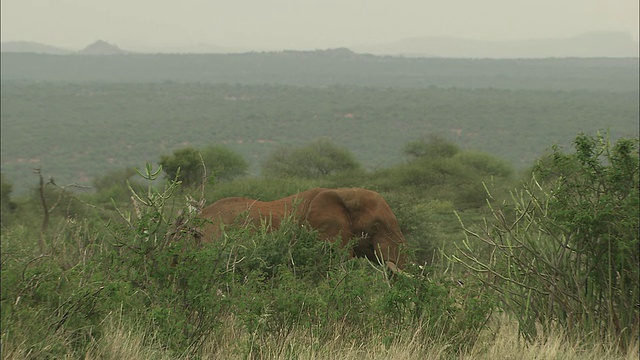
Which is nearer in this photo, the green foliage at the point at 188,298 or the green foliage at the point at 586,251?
the green foliage at the point at 188,298

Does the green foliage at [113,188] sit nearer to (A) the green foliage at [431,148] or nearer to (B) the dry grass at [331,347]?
(A) the green foliage at [431,148]

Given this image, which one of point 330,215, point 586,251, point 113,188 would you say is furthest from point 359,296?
point 113,188

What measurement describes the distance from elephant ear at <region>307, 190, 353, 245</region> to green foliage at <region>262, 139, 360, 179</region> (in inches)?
1051

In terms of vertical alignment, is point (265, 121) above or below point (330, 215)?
below

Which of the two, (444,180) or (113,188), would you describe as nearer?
(444,180)

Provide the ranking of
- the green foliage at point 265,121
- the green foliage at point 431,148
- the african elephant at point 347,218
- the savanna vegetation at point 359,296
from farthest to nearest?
the green foliage at point 265,121 < the green foliage at point 431,148 < the african elephant at point 347,218 < the savanna vegetation at point 359,296

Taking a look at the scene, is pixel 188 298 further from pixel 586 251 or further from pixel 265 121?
pixel 265 121

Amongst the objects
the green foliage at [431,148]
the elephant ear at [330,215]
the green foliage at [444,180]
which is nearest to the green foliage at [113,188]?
the green foliage at [444,180]

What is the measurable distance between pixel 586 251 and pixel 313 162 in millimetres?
31700

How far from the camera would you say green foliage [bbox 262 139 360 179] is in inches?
1403

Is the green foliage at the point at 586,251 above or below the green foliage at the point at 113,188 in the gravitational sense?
above

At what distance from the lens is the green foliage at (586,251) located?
4.63m

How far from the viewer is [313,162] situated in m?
36.4

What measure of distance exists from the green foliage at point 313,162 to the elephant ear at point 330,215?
87.6ft
